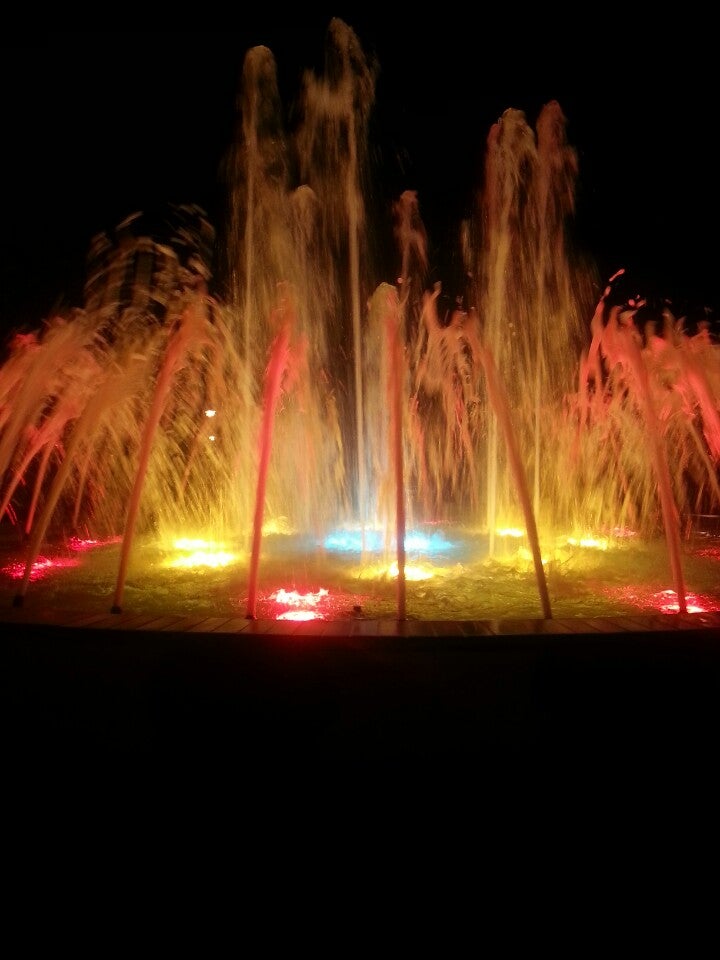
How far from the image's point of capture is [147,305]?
39.1 ft

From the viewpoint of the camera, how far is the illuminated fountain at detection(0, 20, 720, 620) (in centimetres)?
739

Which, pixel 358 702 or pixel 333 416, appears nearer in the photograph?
pixel 358 702

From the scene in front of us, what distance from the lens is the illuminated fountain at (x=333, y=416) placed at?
739 centimetres

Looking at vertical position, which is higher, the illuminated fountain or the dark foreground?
the illuminated fountain

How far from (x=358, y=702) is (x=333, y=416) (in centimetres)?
1721

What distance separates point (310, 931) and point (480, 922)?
0.75 metres

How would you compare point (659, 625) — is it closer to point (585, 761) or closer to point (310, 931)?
point (585, 761)

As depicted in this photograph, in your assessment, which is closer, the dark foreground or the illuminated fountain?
the dark foreground

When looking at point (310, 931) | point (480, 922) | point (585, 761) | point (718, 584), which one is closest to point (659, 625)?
point (585, 761)

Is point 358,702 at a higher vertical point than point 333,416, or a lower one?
lower

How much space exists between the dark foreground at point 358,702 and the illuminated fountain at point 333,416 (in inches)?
67.9

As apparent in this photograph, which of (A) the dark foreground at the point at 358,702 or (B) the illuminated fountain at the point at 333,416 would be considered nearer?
(A) the dark foreground at the point at 358,702

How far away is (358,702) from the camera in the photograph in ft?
13.6

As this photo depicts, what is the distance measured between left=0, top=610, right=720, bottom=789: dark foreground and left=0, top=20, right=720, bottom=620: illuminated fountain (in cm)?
172
